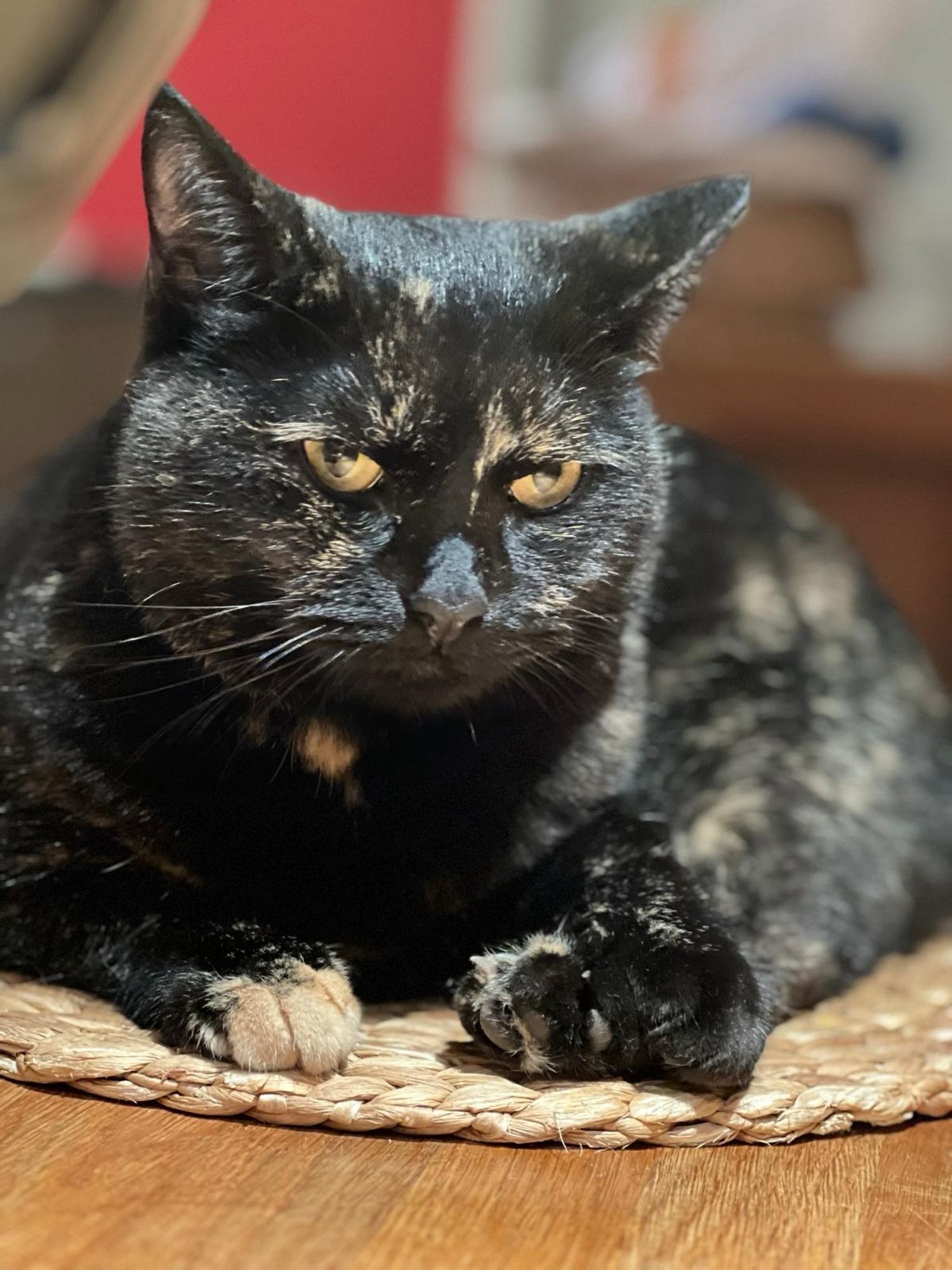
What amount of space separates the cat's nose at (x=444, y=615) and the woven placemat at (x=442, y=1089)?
0.99 ft

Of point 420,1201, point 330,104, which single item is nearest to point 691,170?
point 330,104

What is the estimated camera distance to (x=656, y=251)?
0.99 m

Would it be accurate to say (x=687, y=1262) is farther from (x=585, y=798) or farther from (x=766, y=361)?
(x=766, y=361)

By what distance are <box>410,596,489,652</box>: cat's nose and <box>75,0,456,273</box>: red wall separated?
0.79 m

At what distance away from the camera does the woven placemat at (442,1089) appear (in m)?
0.88

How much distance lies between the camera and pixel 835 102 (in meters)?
2.27

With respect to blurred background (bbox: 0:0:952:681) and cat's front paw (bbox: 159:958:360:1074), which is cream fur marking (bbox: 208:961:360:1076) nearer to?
cat's front paw (bbox: 159:958:360:1074)

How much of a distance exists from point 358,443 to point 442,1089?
0.43 meters

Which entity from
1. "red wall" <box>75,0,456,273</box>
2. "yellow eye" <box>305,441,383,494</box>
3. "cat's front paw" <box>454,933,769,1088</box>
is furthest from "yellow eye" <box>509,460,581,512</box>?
"red wall" <box>75,0,456,273</box>

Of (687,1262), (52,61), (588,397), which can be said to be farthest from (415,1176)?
(52,61)

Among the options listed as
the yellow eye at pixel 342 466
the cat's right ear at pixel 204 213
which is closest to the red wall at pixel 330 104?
the cat's right ear at pixel 204 213

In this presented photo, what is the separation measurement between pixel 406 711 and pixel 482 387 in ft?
0.75

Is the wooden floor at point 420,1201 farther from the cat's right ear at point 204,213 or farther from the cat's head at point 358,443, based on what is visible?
the cat's right ear at point 204,213

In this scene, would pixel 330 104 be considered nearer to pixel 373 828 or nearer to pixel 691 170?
pixel 691 170
